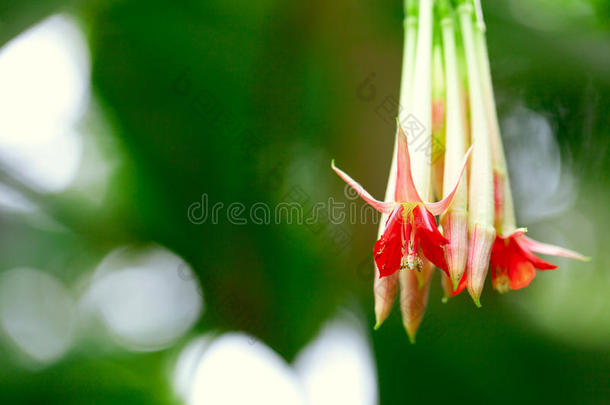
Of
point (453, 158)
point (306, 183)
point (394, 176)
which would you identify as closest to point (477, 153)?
point (453, 158)

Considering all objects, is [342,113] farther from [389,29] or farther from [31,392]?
[31,392]

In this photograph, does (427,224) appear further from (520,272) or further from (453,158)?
(520,272)

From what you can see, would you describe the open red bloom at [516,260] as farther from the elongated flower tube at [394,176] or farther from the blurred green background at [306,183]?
the blurred green background at [306,183]

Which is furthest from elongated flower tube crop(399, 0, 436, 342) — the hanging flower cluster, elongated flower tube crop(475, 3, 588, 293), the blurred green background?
the blurred green background

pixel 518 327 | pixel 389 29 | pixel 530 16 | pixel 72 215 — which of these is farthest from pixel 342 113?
pixel 72 215

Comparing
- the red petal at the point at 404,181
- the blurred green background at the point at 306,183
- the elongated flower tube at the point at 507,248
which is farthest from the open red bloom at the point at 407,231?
the blurred green background at the point at 306,183

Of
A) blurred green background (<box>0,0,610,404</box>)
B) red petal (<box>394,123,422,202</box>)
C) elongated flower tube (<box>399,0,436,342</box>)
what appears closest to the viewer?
red petal (<box>394,123,422,202</box>)

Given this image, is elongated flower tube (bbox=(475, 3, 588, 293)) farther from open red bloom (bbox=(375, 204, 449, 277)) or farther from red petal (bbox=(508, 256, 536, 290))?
open red bloom (bbox=(375, 204, 449, 277))
